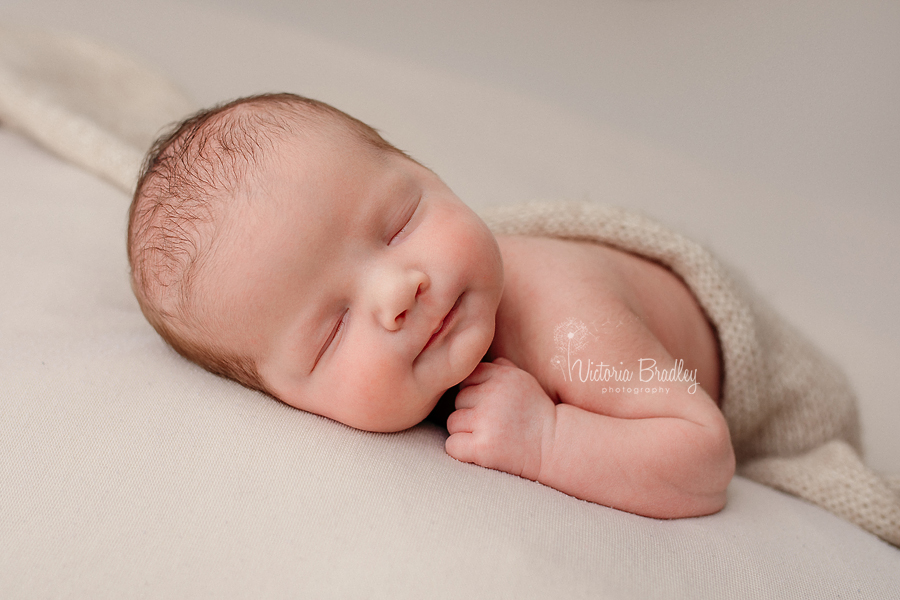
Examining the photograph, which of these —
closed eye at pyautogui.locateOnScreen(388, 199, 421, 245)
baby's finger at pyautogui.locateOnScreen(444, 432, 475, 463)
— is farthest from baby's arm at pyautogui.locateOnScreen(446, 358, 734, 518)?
closed eye at pyautogui.locateOnScreen(388, 199, 421, 245)

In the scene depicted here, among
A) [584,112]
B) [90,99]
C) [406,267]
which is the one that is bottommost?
[90,99]

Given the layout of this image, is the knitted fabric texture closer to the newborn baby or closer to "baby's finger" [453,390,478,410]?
the newborn baby

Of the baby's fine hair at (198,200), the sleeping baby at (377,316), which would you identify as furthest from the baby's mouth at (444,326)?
the baby's fine hair at (198,200)

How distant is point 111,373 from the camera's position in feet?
2.58

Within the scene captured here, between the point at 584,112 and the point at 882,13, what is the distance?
29.8 inches

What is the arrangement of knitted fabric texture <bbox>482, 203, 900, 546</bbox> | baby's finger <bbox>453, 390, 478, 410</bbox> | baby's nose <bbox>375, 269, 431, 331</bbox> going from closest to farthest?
baby's nose <bbox>375, 269, 431, 331</bbox>
baby's finger <bbox>453, 390, 478, 410</bbox>
knitted fabric texture <bbox>482, 203, 900, 546</bbox>

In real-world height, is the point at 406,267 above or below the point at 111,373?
above

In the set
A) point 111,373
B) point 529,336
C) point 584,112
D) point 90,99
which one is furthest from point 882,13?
point 90,99

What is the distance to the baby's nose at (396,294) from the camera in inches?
28.5

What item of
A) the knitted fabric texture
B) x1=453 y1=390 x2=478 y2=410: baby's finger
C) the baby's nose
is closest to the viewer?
the baby's nose

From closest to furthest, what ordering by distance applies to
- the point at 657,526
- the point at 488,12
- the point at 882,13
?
the point at 657,526
the point at 882,13
the point at 488,12

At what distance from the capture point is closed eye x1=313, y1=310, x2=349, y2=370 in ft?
2.55

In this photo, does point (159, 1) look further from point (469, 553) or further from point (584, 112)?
point (469, 553)

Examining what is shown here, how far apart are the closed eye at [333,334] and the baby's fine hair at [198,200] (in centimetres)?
9
